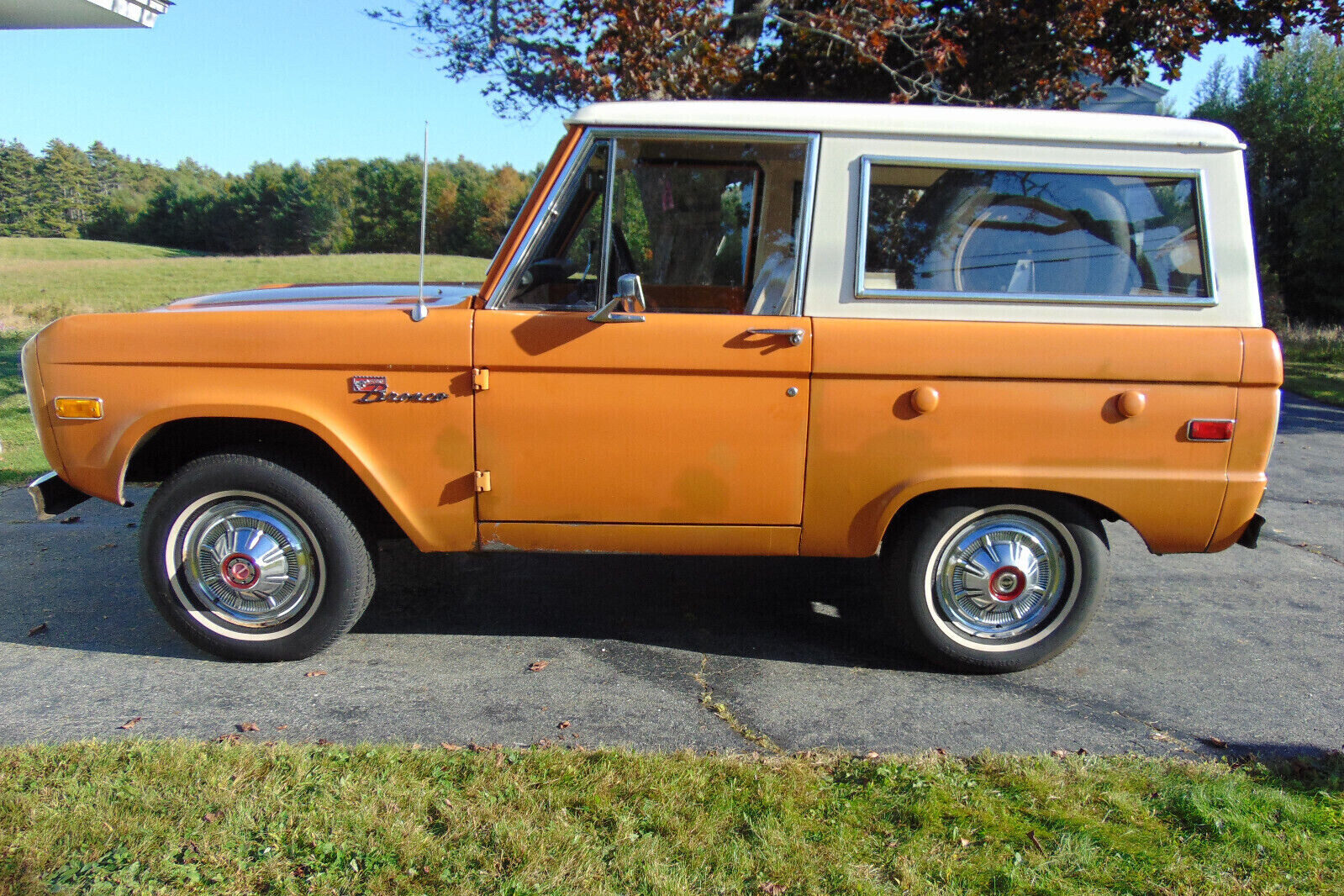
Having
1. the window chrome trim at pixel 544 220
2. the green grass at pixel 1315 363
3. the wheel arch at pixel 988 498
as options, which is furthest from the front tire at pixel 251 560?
the green grass at pixel 1315 363

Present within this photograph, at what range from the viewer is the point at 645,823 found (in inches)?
106

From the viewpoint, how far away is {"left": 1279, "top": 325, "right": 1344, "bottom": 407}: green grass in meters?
13.2

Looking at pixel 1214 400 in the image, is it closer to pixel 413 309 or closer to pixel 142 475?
pixel 413 309

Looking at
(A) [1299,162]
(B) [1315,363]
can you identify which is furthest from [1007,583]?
(A) [1299,162]

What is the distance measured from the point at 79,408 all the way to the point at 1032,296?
3.66 metres

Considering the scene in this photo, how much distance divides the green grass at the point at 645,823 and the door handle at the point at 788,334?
148 cm

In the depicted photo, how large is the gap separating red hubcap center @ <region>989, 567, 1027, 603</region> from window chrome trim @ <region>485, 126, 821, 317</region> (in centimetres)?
132

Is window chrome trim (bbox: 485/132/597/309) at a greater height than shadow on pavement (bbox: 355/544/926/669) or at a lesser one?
greater

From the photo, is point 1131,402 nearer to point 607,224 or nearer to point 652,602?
point 607,224

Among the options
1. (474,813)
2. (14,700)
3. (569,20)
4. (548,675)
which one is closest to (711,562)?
(548,675)

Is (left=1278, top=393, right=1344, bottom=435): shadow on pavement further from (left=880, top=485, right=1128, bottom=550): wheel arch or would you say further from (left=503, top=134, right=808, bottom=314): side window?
(left=503, top=134, right=808, bottom=314): side window

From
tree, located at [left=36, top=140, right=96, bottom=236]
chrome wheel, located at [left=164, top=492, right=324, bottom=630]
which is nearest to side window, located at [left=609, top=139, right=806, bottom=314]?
chrome wheel, located at [left=164, top=492, right=324, bottom=630]

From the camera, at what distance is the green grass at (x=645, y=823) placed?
8.06 feet

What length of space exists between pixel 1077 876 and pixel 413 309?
9.36 ft
